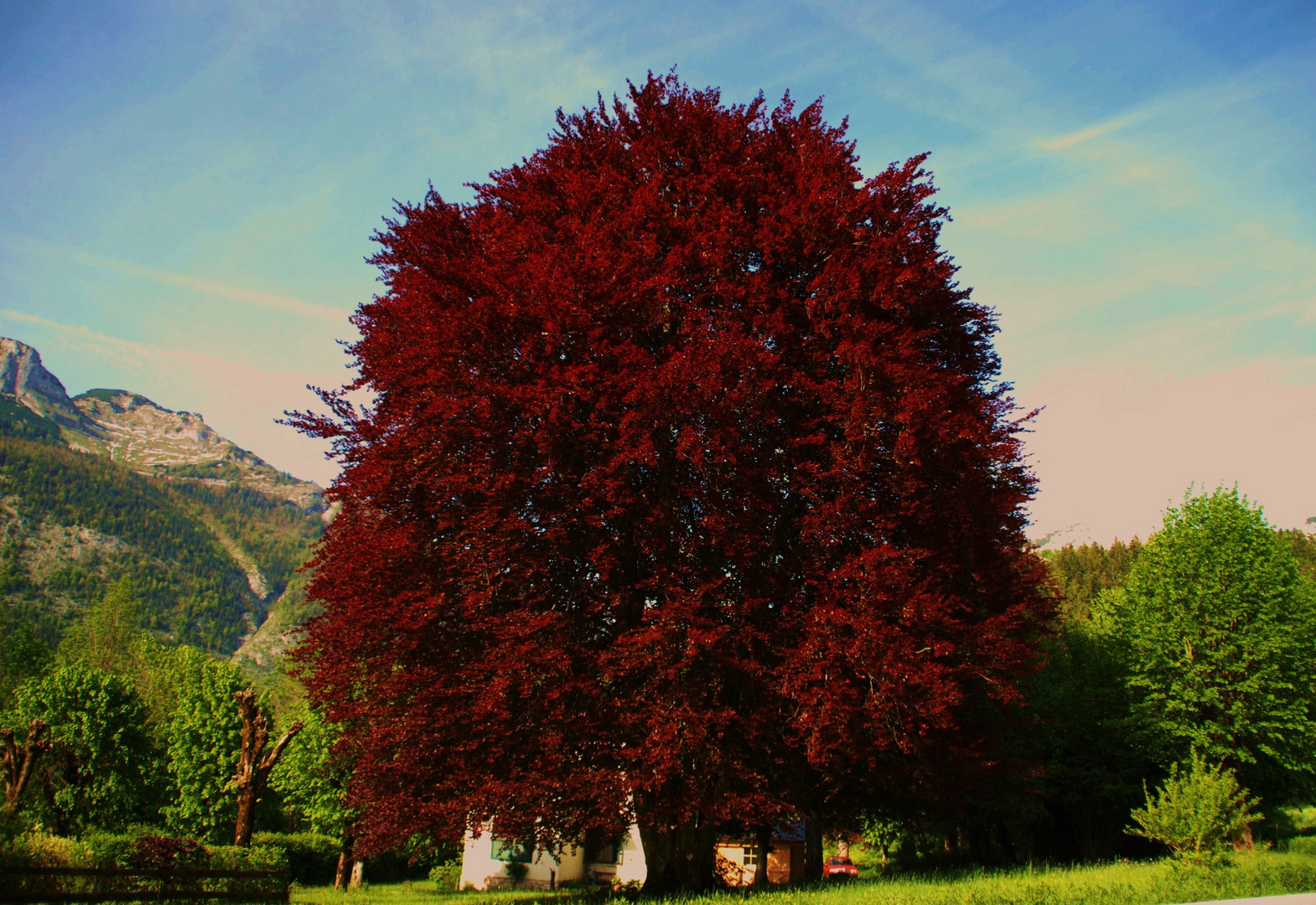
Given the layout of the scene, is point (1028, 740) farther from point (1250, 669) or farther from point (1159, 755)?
point (1250, 669)

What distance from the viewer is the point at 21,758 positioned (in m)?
24.8

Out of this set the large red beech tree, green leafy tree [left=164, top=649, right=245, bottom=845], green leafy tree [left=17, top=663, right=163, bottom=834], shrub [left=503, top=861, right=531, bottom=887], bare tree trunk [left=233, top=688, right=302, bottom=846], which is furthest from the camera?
green leafy tree [left=164, top=649, right=245, bottom=845]

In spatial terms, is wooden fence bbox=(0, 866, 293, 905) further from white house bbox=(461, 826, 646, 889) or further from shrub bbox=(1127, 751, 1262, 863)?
shrub bbox=(1127, 751, 1262, 863)

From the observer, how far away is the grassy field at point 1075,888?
1036 cm

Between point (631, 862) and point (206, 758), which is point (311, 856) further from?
point (631, 862)

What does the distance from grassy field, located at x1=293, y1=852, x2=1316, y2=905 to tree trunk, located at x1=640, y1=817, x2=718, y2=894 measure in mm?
1113

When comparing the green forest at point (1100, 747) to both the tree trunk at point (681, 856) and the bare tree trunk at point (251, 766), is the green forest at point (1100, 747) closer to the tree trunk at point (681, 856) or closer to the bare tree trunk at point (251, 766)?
the bare tree trunk at point (251, 766)

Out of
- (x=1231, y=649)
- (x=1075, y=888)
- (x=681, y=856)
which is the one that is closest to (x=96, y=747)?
(x=681, y=856)

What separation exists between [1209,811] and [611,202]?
1599cm

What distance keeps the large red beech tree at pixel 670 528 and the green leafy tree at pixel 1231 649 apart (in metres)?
16.6

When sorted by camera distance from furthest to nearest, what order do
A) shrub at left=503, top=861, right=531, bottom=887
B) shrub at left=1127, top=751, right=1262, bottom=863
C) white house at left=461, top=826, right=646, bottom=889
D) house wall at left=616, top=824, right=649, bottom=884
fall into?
shrub at left=503, top=861, right=531, bottom=887 < white house at left=461, top=826, right=646, bottom=889 < house wall at left=616, top=824, right=649, bottom=884 < shrub at left=1127, top=751, right=1262, bottom=863

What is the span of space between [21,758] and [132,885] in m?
16.8

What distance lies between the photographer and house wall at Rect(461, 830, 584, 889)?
104ft

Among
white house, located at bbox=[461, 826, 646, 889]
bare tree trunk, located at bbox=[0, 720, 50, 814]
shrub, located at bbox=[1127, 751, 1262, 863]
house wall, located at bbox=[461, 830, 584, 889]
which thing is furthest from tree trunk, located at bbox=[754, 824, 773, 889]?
bare tree trunk, located at bbox=[0, 720, 50, 814]
